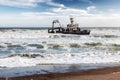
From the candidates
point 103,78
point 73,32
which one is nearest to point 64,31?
point 73,32

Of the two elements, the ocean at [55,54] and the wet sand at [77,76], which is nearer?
the wet sand at [77,76]

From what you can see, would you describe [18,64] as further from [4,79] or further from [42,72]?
[4,79]

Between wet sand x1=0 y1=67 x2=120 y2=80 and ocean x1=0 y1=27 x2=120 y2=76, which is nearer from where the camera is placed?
wet sand x1=0 y1=67 x2=120 y2=80

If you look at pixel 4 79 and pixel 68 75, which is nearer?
pixel 4 79

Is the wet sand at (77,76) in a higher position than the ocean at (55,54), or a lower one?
higher

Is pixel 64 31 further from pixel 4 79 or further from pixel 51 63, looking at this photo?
pixel 4 79

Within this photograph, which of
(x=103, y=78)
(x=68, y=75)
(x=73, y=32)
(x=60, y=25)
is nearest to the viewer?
(x=103, y=78)

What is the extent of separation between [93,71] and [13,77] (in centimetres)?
335

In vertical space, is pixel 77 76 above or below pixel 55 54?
above

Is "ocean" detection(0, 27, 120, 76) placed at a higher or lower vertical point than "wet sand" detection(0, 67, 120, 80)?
lower

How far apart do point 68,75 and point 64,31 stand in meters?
53.7

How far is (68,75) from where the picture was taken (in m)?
10.9

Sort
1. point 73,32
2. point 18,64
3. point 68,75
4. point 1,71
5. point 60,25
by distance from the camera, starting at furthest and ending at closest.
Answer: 1. point 60,25
2. point 73,32
3. point 18,64
4. point 1,71
5. point 68,75

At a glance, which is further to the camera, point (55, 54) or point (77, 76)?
point (55, 54)
